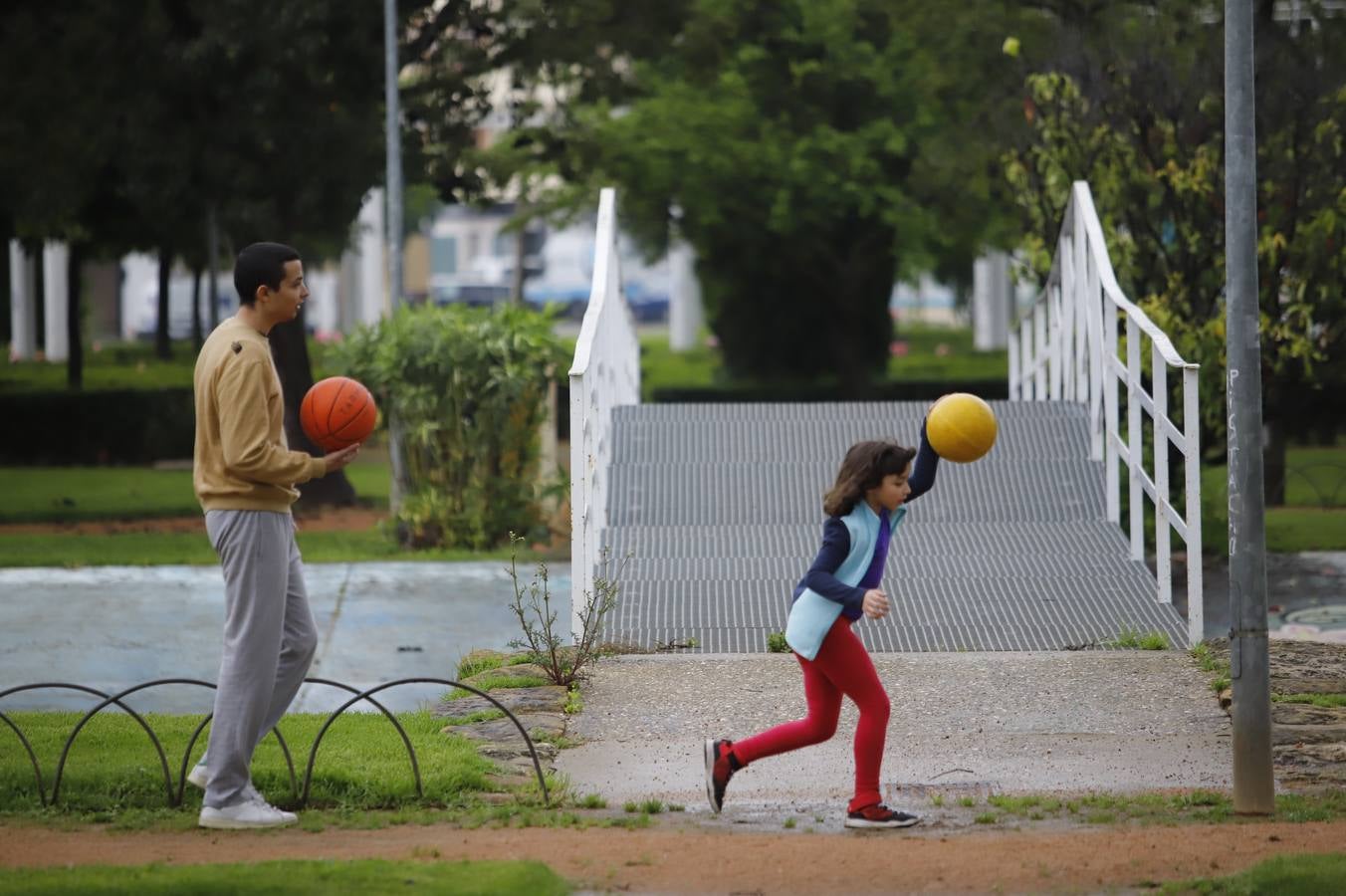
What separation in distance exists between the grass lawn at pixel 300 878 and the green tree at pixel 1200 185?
9.56m

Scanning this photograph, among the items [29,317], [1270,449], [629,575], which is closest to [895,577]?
[629,575]

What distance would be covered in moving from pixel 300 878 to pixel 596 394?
6.35m

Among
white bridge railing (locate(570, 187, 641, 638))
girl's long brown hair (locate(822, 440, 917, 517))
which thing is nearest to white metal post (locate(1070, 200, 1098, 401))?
white bridge railing (locate(570, 187, 641, 638))

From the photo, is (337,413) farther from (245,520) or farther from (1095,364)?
(1095,364)

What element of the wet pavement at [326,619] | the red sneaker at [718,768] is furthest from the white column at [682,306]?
the red sneaker at [718,768]

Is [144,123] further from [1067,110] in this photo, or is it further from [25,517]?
[1067,110]

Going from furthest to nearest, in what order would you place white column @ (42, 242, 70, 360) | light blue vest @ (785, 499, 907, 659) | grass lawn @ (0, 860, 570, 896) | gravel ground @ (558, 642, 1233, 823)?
white column @ (42, 242, 70, 360) → gravel ground @ (558, 642, 1233, 823) → light blue vest @ (785, 499, 907, 659) → grass lawn @ (0, 860, 570, 896)

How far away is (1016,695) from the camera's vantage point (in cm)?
887

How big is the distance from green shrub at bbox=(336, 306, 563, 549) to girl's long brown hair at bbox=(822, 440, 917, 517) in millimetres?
9463

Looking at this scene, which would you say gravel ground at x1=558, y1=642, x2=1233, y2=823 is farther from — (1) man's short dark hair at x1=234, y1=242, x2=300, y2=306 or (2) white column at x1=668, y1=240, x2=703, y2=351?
(2) white column at x1=668, y1=240, x2=703, y2=351

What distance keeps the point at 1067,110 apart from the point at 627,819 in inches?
382

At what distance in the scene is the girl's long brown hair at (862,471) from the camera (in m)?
6.78

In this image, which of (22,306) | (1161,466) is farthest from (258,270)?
(22,306)

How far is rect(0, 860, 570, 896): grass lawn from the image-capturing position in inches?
228
